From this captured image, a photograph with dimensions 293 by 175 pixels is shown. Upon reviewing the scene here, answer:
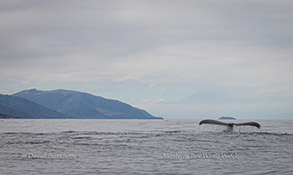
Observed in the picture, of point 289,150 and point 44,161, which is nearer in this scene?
point 44,161

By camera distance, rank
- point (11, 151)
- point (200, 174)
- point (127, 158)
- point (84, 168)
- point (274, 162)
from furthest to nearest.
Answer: point (11, 151) < point (127, 158) < point (274, 162) < point (84, 168) < point (200, 174)

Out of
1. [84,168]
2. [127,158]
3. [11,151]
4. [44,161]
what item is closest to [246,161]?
[127,158]

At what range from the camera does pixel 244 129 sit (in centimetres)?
4434

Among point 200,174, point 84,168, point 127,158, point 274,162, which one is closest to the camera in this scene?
point 200,174

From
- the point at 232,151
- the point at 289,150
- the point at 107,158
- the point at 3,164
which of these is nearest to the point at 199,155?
the point at 232,151

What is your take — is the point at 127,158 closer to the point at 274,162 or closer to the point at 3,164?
the point at 3,164

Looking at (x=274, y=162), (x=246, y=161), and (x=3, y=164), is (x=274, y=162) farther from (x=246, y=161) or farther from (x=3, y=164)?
(x=3, y=164)

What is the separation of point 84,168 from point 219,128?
29.7m

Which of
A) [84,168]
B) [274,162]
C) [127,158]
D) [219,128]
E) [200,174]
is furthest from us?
[219,128]

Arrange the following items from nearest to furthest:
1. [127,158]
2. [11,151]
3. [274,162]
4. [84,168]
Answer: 1. [84,168]
2. [274,162]
3. [127,158]
4. [11,151]

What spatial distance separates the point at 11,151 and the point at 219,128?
26801 millimetres

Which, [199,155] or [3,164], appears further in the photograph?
[199,155]

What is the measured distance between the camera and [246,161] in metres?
18.3

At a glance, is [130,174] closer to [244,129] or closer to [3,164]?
[3,164]
